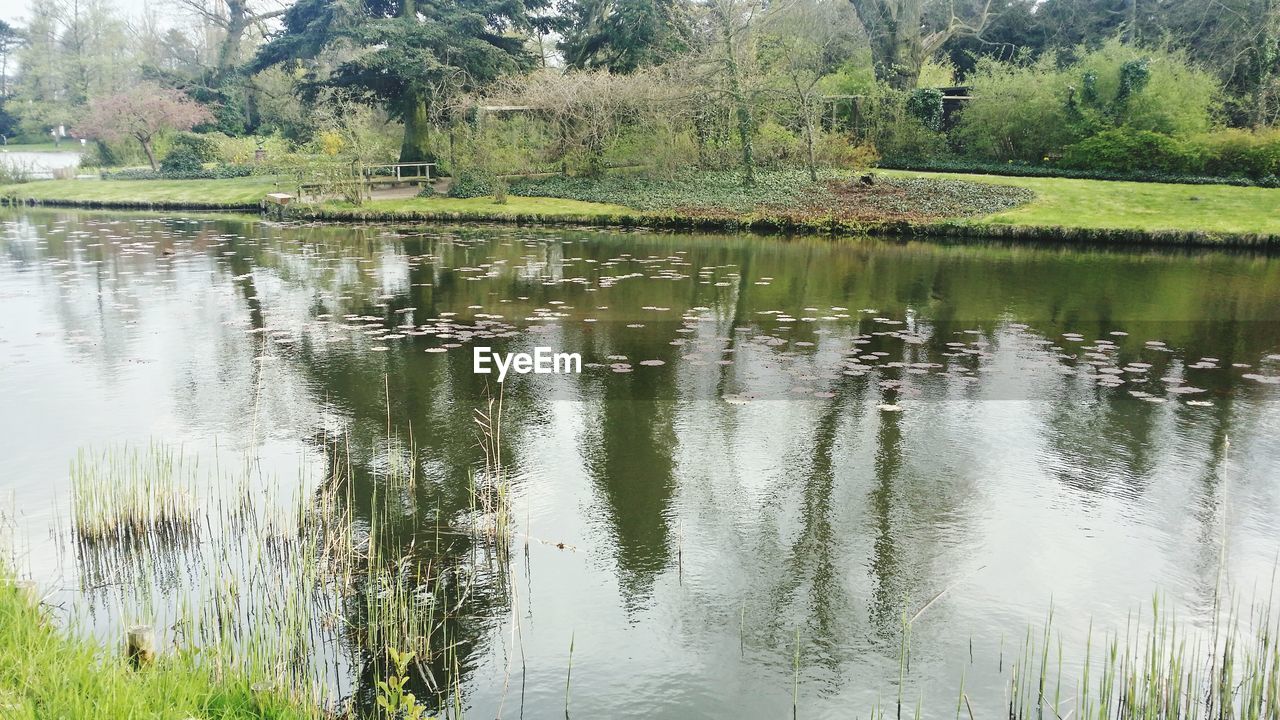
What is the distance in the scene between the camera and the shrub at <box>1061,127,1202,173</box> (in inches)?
1161

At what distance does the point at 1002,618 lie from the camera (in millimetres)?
5480

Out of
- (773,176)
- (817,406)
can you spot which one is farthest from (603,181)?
(817,406)

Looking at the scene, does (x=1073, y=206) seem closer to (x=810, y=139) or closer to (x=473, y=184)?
(x=810, y=139)

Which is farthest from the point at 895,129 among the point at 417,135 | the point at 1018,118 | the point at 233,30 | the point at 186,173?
the point at 233,30

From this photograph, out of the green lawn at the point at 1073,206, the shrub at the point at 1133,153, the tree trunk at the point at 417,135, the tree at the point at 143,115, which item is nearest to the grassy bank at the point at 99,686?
the green lawn at the point at 1073,206

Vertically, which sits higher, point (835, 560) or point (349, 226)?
point (349, 226)

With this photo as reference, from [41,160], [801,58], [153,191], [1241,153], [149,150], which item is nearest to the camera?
[1241,153]

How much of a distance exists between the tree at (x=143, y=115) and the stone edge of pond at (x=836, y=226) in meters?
17.5

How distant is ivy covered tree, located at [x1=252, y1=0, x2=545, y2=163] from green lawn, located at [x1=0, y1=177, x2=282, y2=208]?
4.93 m

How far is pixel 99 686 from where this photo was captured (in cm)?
377

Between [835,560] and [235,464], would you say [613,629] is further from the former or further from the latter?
[235,464]

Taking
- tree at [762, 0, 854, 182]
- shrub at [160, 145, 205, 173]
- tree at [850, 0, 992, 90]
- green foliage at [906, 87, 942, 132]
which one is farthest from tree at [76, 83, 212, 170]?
green foliage at [906, 87, 942, 132]

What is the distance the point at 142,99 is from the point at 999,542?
155 ft
